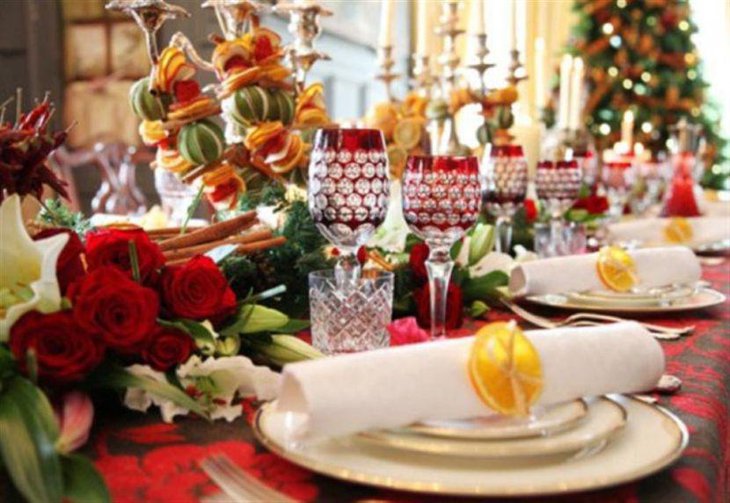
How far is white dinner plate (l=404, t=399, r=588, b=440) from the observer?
64 centimetres

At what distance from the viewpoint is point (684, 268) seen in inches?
53.7

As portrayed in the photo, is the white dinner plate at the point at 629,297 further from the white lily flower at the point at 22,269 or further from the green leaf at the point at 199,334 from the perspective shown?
the white lily flower at the point at 22,269

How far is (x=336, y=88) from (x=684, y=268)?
382 centimetres

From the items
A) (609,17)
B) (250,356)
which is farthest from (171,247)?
(609,17)

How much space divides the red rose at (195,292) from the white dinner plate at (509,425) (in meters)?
0.23

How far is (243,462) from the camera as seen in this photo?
67 cm

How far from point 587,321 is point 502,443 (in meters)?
0.62

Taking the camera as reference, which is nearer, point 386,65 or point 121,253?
point 121,253

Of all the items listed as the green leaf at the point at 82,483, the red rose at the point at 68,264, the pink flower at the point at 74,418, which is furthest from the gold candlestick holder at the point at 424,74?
the green leaf at the point at 82,483

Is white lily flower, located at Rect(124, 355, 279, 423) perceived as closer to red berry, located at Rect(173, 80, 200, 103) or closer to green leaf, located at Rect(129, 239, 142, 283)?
green leaf, located at Rect(129, 239, 142, 283)

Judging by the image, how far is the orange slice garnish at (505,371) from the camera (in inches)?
26.4

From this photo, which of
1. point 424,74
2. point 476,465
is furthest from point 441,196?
point 424,74

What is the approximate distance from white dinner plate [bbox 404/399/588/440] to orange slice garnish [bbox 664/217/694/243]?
1.50m

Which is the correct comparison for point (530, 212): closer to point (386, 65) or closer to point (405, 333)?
point (386, 65)
